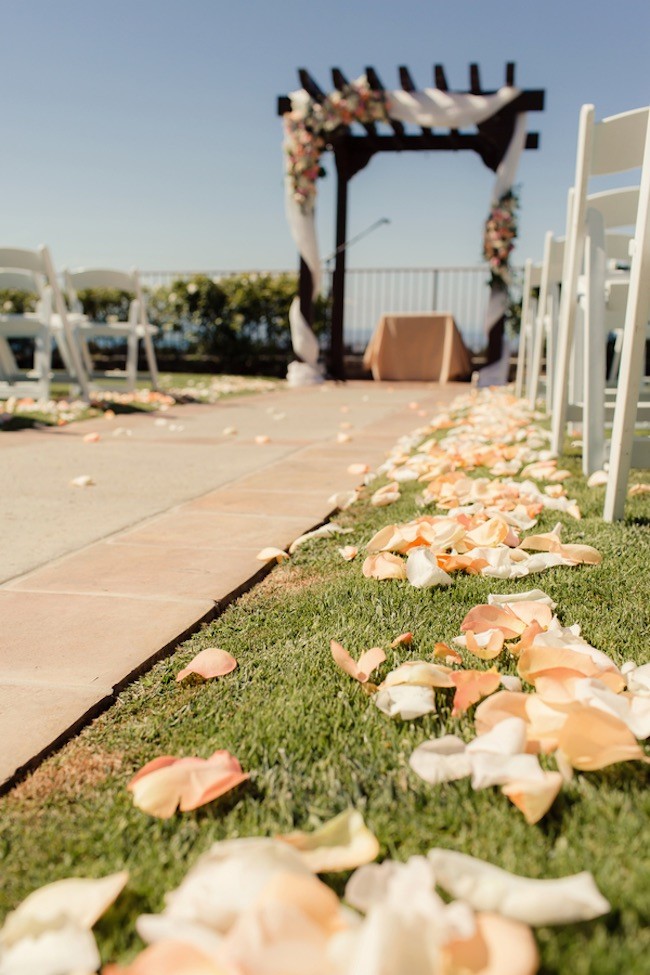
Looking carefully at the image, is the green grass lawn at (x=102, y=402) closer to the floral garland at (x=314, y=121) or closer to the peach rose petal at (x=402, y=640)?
the floral garland at (x=314, y=121)

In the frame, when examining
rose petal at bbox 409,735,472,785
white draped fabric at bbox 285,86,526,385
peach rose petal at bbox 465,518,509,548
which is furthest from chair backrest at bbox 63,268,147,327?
rose petal at bbox 409,735,472,785

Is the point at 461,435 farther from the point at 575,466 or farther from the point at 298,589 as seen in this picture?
the point at 298,589

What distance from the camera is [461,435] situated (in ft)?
15.2

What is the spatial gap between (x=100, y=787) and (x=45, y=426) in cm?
476

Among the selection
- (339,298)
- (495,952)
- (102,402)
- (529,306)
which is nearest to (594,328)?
(495,952)

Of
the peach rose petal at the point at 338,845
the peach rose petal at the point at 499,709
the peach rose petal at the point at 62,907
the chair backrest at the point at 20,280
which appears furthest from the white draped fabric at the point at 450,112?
the peach rose petal at the point at 62,907

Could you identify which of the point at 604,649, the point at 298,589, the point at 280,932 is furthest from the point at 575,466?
the point at 280,932

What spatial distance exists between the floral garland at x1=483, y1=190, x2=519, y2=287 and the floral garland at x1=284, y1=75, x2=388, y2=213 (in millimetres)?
1836

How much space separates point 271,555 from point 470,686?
969 millimetres

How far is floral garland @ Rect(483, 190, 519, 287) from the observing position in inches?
434

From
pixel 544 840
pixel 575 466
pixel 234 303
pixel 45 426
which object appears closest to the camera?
pixel 544 840

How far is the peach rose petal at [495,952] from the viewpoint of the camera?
0.67m

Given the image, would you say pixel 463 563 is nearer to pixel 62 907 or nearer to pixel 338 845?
pixel 338 845

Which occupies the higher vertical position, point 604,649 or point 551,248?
point 551,248
